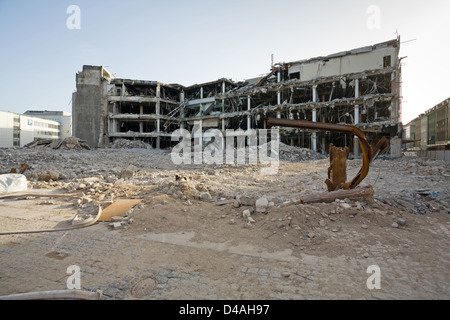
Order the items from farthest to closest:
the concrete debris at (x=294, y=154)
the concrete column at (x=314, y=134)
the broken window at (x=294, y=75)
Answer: the broken window at (x=294, y=75) < the concrete column at (x=314, y=134) < the concrete debris at (x=294, y=154)

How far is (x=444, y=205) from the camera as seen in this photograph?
4855 millimetres

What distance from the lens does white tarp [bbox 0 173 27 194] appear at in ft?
23.5

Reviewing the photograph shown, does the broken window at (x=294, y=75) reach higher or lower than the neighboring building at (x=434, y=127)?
higher

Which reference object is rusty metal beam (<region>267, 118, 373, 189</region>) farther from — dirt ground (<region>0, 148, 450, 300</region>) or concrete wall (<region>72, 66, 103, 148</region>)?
concrete wall (<region>72, 66, 103, 148</region>)

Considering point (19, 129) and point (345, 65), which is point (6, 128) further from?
point (345, 65)

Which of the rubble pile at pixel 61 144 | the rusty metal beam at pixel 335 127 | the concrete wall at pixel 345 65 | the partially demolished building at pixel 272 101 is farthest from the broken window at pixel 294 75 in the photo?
the rusty metal beam at pixel 335 127

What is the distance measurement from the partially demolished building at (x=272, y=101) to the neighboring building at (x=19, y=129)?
26.1m

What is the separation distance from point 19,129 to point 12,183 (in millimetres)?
62515

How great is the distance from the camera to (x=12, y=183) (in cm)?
732

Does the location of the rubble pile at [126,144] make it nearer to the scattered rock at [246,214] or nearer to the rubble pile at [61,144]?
the rubble pile at [61,144]

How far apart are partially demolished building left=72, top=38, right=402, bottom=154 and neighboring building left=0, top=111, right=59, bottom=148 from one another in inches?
1027

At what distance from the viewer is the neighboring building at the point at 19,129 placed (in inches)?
1972

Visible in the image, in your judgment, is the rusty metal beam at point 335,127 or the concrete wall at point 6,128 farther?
the concrete wall at point 6,128

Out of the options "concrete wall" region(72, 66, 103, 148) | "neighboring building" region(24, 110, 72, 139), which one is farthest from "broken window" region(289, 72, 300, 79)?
"neighboring building" region(24, 110, 72, 139)
